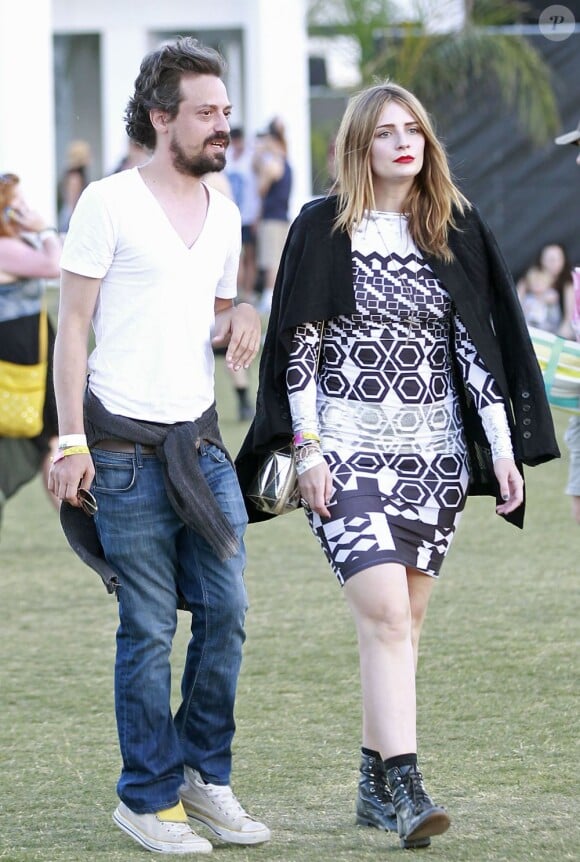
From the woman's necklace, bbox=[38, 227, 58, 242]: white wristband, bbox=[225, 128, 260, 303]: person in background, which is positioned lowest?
the woman's necklace

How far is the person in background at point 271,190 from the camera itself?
17.4 metres

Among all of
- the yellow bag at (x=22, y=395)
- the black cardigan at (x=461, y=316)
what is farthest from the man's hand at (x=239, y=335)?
the yellow bag at (x=22, y=395)

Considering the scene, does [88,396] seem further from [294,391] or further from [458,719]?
[458,719]

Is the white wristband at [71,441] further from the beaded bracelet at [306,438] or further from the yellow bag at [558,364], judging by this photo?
the yellow bag at [558,364]

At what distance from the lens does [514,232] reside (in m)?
19.5

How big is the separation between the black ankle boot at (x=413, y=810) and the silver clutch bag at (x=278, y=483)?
749 millimetres

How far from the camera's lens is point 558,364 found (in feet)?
17.1

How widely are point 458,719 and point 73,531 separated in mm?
1805

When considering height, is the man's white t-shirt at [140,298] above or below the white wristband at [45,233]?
below

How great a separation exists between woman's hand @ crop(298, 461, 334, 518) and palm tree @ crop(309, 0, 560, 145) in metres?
16.3

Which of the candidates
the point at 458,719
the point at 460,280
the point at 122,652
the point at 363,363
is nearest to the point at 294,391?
the point at 363,363

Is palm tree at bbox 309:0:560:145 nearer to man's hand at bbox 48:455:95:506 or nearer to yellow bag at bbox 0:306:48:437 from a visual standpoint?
yellow bag at bbox 0:306:48:437

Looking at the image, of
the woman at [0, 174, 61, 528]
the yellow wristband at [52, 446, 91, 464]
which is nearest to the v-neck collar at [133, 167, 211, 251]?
the yellow wristband at [52, 446, 91, 464]

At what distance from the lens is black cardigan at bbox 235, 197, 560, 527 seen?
4.05 meters
